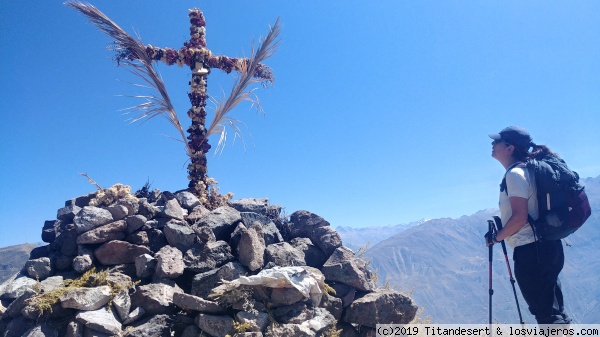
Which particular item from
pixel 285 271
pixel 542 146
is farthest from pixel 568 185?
pixel 285 271

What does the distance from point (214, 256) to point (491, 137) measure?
499cm

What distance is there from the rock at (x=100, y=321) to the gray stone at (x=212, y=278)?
1.23 metres

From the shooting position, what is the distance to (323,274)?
7.28 m

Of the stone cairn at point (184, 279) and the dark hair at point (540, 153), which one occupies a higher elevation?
the dark hair at point (540, 153)

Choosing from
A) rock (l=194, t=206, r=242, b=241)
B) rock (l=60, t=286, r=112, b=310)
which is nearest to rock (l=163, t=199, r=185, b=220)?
rock (l=194, t=206, r=242, b=241)

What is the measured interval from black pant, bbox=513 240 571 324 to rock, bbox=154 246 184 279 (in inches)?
202

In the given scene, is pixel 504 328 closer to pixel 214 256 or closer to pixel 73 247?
pixel 214 256

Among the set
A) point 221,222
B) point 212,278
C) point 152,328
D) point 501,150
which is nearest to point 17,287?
point 152,328

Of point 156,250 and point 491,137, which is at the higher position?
point 491,137

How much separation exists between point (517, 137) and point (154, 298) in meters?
6.01

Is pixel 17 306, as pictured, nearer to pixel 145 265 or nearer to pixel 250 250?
pixel 145 265

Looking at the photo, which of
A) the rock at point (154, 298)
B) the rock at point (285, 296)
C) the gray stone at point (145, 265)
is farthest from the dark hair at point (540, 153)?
the gray stone at point (145, 265)

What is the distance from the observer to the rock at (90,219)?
23.1 feet

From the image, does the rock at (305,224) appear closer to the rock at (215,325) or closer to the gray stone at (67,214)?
the rock at (215,325)
